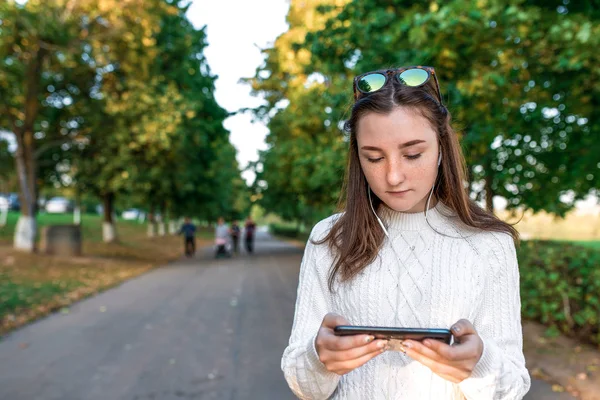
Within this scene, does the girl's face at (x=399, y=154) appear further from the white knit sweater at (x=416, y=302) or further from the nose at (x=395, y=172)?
the white knit sweater at (x=416, y=302)

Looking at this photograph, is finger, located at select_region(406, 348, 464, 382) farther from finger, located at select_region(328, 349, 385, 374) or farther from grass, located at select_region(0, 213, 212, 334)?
grass, located at select_region(0, 213, 212, 334)

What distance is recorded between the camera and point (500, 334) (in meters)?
1.47

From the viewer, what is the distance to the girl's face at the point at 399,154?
1.53m

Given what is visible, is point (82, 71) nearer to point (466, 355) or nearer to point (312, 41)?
point (312, 41)

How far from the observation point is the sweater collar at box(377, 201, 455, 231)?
168 centimetres

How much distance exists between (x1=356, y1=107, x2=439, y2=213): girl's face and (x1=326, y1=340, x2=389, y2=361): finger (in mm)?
476

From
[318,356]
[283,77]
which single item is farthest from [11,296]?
[283,77]

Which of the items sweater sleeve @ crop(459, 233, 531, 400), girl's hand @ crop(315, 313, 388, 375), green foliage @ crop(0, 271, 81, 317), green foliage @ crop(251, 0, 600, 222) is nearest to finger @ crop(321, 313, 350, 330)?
girl's hand @ crop(315, 313, 388, 375)

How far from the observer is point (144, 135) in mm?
16344

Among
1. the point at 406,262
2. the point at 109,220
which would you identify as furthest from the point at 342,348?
the point at 109,220

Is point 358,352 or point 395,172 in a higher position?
point 395,172

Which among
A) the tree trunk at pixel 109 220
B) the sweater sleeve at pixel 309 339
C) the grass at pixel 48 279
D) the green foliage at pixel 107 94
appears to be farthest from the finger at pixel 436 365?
the tree trunk at pixel 109 220

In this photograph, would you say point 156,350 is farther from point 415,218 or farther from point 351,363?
point 351,363

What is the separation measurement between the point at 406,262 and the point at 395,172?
0.28 m
